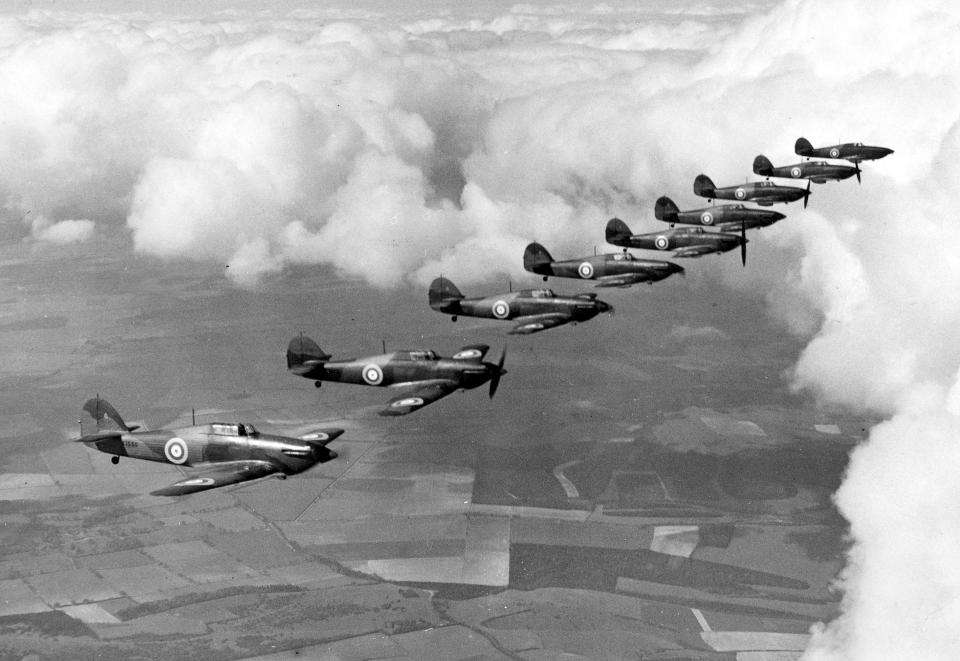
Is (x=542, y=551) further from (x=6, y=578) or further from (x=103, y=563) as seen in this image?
(x=6, y=578)

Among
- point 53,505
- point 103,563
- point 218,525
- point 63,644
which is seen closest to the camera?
point 63,644

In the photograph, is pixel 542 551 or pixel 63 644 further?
pixel 542 551

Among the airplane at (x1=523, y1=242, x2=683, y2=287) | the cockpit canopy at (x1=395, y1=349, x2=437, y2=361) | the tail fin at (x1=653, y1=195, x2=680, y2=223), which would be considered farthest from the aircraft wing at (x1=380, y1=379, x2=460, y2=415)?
the tail fin at (x1=653, y1=195, x2=680, y2=223)

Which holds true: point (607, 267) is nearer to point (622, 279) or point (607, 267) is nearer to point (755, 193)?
point (622, 279)

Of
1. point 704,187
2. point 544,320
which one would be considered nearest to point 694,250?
point 704,187

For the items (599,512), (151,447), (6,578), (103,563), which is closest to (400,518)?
(599,512)

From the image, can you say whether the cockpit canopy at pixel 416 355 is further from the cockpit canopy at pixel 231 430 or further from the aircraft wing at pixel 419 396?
the cockpit canopy at pixel 231 430
